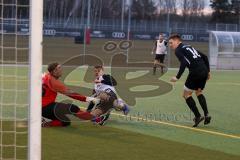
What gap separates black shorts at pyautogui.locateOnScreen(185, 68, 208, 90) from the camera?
11.8 metres

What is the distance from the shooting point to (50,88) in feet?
35.5

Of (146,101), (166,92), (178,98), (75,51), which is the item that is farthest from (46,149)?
(75,51)

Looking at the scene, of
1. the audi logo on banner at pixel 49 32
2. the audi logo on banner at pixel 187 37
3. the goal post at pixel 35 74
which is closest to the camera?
the goal post at pixel 35 74

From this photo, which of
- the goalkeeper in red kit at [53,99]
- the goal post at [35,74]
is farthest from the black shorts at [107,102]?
the goal post at [35,74]

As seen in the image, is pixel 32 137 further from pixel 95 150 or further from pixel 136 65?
pixel 136 65

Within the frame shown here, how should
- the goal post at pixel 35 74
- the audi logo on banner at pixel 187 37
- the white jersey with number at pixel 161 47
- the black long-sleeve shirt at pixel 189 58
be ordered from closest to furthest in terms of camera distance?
1. the goal post at pixel 35 74
2. the black long-sleeve shirt at pixel 189 58
3. the white jersey with number at pixel 161 47
4. the audi logo on banner at pixel 187 37

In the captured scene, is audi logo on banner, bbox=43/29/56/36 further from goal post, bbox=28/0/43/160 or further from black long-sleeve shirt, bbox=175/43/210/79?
goal post, bbox=28/0/43/160

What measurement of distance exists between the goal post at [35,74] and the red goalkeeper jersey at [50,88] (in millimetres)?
4609

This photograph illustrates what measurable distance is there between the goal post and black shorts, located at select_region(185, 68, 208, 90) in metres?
6.16

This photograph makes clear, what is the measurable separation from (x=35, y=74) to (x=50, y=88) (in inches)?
189

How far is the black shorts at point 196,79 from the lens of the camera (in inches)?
465

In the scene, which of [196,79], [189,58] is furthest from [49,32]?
[196,79]

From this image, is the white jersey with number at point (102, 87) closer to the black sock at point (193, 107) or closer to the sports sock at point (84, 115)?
the sports sock at point (84, 115)

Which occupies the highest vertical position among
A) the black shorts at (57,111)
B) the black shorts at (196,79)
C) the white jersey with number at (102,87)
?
the black shorts at (196,79)
